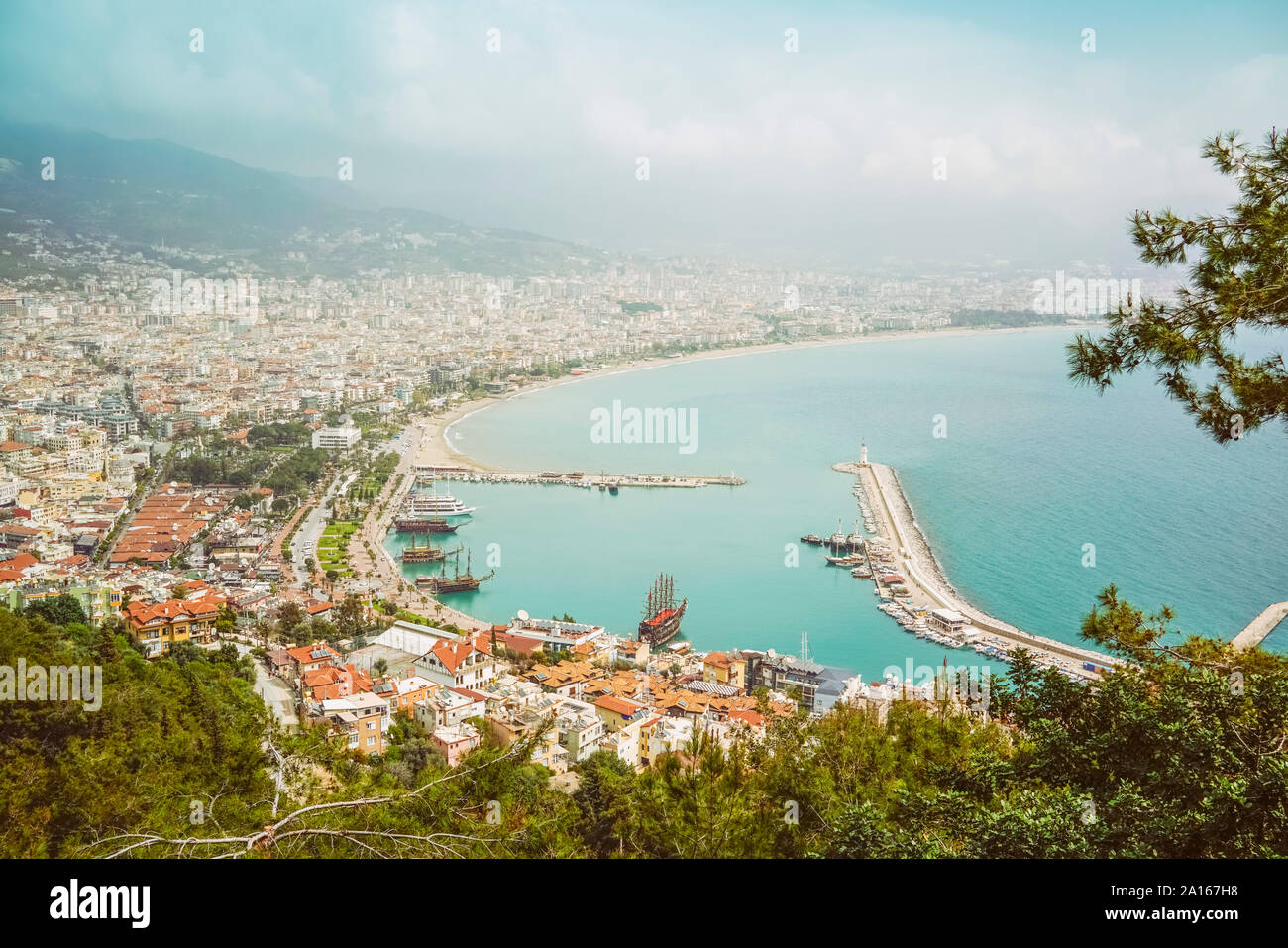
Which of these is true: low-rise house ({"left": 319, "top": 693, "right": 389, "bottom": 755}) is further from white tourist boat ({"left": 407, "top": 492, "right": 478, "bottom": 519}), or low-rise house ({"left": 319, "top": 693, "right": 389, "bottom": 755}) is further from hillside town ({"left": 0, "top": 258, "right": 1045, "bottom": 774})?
white tourist boat ({"left": 407, "top": 492, "right": 478, "bottom": 519})

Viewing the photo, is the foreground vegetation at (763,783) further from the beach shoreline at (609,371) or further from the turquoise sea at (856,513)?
the beach shoreline at (609,371)

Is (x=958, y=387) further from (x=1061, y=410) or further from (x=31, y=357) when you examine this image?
(x=31, y=357)

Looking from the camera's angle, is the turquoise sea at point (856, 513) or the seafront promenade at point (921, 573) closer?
the seafront promenade at point (921, 573)

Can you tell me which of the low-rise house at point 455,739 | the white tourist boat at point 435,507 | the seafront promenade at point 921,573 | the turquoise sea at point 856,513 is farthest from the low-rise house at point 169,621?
the seafront promenade at point 921,573

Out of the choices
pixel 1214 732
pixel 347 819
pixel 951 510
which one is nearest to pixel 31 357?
pixel 951 510

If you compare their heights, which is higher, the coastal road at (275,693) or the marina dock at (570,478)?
the marina dock at (570,478)

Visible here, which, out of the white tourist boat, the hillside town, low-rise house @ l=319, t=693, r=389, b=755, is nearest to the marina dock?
the hillside town
